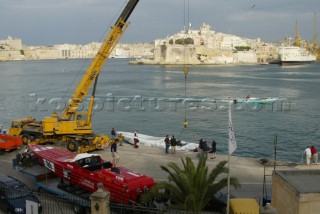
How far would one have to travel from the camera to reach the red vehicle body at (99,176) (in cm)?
1038

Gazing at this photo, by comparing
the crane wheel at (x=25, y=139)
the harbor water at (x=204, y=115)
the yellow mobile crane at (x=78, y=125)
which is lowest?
the harbor water at (x=204, y=115)

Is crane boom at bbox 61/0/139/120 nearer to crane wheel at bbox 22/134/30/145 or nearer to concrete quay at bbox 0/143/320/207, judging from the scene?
crane wheel at bbox 22/134/30/145

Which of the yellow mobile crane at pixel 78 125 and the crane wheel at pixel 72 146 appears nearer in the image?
the crane wheel at pixel 72 146

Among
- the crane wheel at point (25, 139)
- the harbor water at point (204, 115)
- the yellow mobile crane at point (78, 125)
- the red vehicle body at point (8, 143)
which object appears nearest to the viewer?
the red vehicle body at point (8, 143)

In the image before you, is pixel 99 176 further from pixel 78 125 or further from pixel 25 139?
pixel 25 139

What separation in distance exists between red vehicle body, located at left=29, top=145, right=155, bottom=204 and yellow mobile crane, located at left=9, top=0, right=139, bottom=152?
5.60m

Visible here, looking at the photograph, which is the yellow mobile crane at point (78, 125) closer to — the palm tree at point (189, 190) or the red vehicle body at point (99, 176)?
the red vehicle body at point (99, 176)

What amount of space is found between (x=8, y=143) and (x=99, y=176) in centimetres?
880

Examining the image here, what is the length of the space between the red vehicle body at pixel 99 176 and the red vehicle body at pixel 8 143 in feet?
19.0

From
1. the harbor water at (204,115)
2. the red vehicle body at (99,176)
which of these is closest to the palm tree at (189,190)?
the red vehicle body at (99,176)

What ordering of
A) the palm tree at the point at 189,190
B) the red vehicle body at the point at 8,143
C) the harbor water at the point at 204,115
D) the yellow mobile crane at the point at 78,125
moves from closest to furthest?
the palm tree at the point at 189,190 → the red vehicle body at the point at 8,143 → the yellow mobile crane at the point at 78,125 → the harbor water at the point at 204,115

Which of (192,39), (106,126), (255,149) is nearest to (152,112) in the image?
(106,126)

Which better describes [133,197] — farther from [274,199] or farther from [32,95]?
[32,95]

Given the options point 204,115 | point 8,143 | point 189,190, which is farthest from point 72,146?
point 204,115
